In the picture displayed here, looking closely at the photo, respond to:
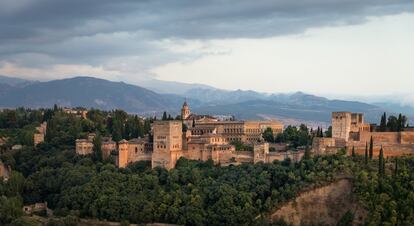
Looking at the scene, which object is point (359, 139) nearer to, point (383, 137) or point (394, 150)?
point (383, 137)

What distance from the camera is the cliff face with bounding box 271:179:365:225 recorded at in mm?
45844

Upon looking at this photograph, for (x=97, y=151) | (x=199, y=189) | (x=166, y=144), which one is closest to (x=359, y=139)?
(x=199, y=189)

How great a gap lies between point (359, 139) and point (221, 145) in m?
10.8

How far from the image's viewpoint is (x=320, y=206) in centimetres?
4631

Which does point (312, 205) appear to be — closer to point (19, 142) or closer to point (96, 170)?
point (96, 170)

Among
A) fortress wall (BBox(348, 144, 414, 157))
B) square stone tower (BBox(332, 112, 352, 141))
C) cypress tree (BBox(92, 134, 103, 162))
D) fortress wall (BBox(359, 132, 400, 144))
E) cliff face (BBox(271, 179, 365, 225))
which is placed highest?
square stone tower (BBox(332, 112, 352, 141))

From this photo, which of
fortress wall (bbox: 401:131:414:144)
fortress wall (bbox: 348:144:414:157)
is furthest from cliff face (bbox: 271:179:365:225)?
fortress wall (bbox: 401:131:414:144)

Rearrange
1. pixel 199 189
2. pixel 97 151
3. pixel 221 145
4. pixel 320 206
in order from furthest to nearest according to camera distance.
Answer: pixel 97 151, pixel 221 145, pixel 199 189, pixel 320 206

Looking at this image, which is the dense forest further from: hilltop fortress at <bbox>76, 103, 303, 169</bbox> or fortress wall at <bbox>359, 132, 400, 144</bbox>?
fortress wall at <bbox>359, 132, 400, 144</bbox>

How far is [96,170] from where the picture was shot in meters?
53.9

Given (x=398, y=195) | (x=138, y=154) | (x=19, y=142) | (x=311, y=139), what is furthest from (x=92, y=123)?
(x=398, y=195)

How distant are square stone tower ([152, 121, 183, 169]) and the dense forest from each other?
0.81m

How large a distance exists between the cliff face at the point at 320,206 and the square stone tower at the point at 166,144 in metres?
10.9

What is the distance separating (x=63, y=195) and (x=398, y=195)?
970 inches
